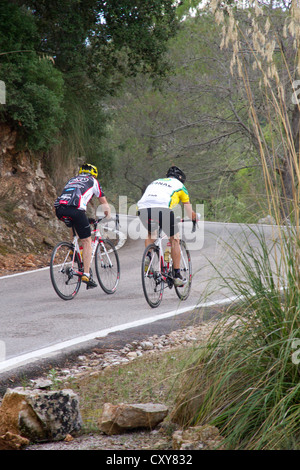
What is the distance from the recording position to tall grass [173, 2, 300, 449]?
3084 millimetres

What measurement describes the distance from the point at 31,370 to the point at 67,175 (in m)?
12.2

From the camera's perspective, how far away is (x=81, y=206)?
8609 mm

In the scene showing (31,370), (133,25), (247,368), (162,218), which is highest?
(133,25)

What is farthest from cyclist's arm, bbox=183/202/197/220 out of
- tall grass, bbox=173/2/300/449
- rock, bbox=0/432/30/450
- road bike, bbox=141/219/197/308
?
rock, bbox=0/432/30/450

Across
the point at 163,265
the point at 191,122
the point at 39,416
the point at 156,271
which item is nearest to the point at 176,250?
the point at 163,265

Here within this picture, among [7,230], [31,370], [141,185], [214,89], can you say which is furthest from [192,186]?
[31,370]

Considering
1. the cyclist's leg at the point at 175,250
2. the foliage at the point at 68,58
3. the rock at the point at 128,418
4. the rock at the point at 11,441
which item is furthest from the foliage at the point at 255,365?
the foliage at the point at 68,58

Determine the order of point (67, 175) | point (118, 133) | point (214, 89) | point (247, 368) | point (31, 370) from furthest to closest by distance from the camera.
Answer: point (118, 133), point (214, 89), point (67, 175), point (31, 370), point (247, 368)

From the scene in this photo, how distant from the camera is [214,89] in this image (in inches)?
973

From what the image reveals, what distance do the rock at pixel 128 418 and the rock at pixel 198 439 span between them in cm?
45

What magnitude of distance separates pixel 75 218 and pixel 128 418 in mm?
5291

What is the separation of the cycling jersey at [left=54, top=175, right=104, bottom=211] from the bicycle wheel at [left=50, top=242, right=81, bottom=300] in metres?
0.61
